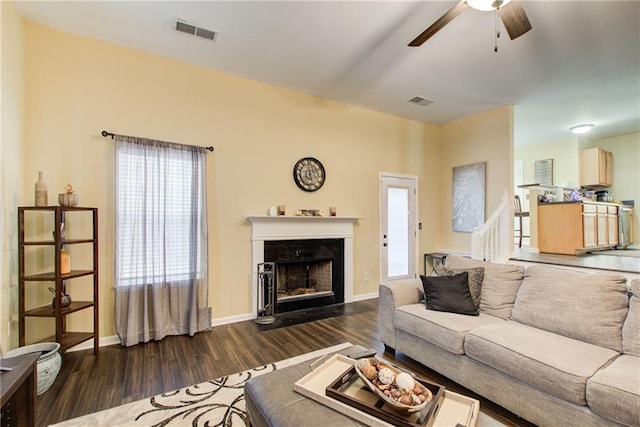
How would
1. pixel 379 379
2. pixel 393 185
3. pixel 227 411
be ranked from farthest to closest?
pixel 393 185 → pixel 227 411 → pixel 379 379

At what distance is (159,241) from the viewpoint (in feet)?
10.7

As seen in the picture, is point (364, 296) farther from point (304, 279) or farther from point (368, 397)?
point (368, 397)

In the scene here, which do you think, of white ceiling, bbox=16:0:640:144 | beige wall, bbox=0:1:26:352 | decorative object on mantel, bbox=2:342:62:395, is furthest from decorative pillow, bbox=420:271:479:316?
beige wall, bbox=0:1:26:352

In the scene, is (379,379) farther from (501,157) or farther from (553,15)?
(501,157)

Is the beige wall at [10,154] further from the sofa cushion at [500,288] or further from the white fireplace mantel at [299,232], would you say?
the sofa cushion at [500,288]

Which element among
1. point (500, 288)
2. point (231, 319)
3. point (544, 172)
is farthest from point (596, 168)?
point (231, 319)

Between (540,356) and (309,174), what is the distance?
3.43 meters

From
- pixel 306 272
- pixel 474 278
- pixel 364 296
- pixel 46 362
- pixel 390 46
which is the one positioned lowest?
pixel 364 296

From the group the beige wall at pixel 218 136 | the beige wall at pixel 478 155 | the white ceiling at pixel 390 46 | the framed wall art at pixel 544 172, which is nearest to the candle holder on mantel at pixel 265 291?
the beige wall at pixel 218 136

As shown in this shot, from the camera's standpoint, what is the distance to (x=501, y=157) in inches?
191

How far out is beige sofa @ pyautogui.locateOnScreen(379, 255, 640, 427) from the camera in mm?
1609

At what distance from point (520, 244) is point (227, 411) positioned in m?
7.07

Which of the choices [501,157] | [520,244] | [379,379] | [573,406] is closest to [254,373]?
[379,379]

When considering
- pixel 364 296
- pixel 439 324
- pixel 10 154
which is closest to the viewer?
pixel 439 324
